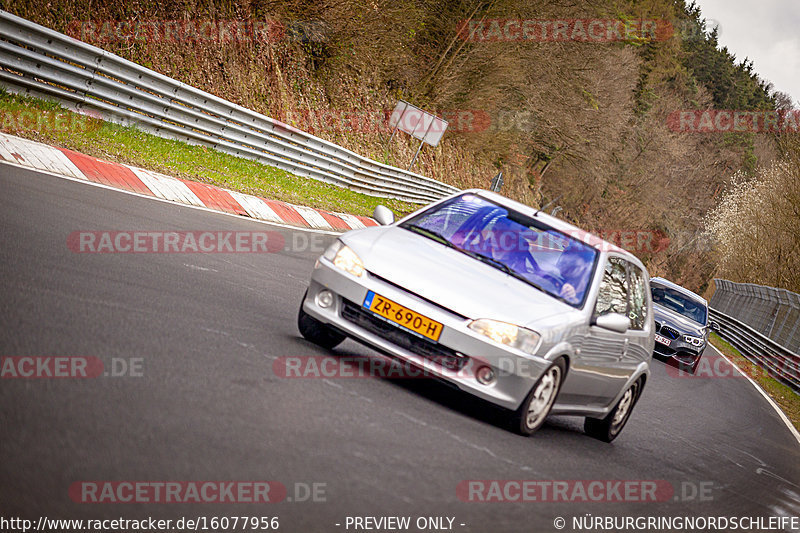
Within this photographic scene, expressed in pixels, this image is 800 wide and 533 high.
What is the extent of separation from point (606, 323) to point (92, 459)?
4.49 meters

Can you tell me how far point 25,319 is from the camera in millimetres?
5840

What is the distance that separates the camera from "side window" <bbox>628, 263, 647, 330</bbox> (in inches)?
338

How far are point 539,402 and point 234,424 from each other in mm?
2739

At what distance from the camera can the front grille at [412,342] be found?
665 centimetres

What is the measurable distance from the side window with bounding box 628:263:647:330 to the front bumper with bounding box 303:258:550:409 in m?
2.12

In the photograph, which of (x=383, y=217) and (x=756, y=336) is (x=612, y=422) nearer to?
(x=383, y=217)

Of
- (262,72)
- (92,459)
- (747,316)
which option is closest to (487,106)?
(747,316)

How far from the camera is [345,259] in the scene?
7.14m
